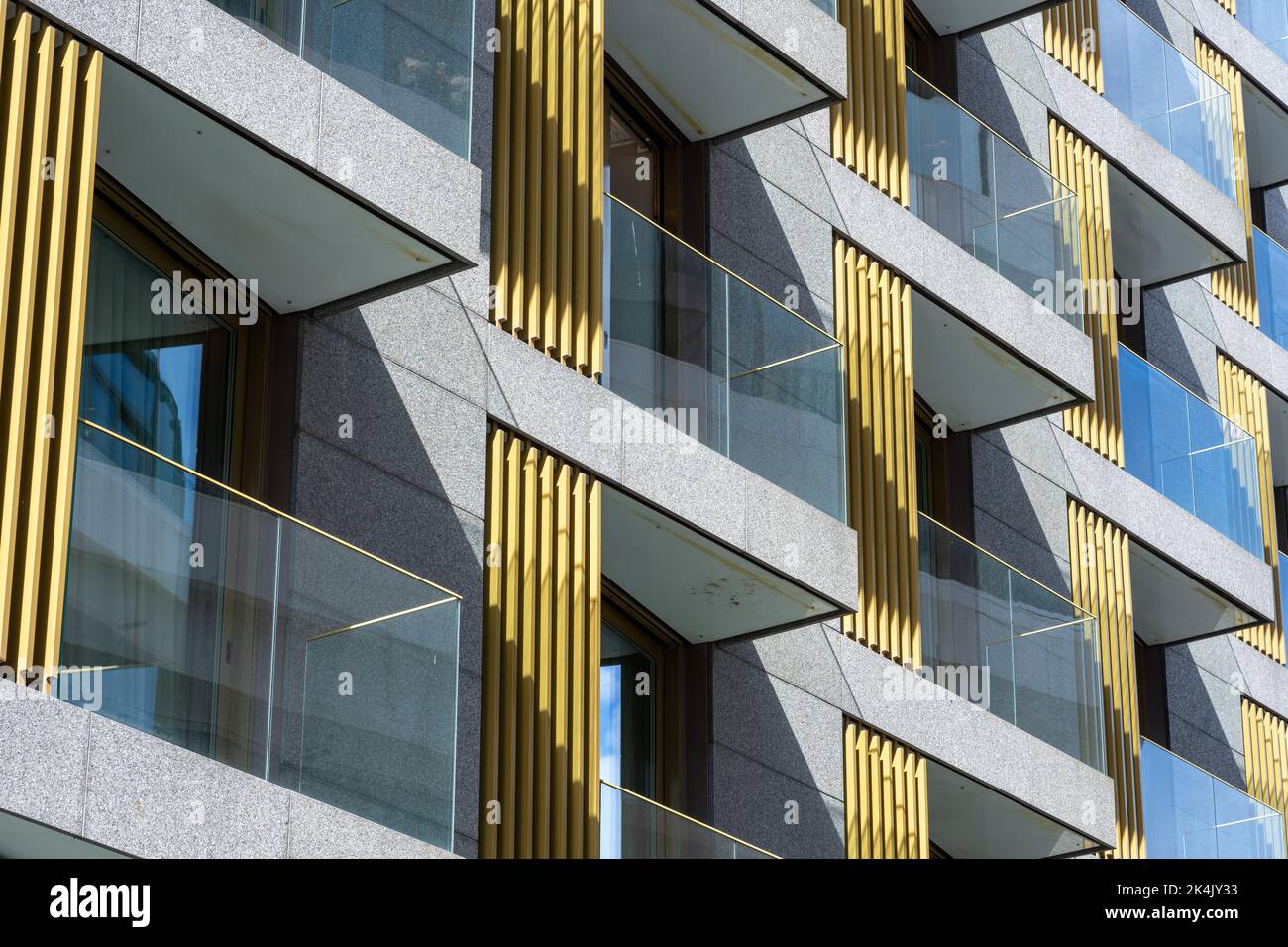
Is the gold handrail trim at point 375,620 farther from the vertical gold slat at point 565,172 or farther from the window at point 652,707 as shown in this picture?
the window at point 652,707

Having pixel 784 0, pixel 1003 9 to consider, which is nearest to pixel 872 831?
pixel 784 0

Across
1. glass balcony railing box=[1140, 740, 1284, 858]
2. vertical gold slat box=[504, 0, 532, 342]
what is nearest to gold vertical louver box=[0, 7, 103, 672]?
vertical gold slat box=[504, 0, 532, 342]

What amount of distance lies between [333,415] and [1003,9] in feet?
38.6

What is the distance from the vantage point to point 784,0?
18109mm

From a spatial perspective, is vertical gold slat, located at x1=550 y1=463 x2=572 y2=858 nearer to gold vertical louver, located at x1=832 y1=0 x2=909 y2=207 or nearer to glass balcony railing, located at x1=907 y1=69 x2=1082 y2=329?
gold vertical louver, located at x1=832 y1=0 x2=909 y2=207

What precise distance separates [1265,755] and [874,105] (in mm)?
10979

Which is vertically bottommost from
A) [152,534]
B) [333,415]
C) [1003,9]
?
[152,534]

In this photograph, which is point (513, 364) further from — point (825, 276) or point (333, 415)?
point (825, 276)

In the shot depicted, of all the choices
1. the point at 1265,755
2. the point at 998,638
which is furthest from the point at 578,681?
the point at 1265,755

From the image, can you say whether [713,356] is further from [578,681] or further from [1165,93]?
[1165,93]

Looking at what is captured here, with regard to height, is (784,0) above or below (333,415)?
above

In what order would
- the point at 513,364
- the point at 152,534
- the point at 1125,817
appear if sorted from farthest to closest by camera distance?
the point at 1125,817
the point at 513,364
the point at 152,534

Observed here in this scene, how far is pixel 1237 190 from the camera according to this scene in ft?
94.3

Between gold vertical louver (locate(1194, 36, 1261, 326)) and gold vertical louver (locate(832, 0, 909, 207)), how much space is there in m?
9.11
